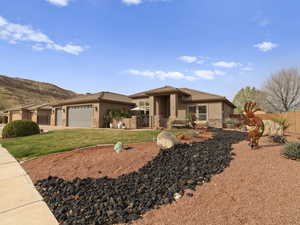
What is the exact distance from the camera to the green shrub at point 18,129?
1175 cm

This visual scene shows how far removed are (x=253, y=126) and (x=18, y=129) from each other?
51.4 ft

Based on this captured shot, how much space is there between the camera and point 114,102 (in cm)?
1839

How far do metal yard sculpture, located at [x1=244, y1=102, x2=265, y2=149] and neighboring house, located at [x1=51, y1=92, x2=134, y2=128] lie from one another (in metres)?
14.6

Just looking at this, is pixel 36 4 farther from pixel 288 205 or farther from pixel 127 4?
pixel 288 205

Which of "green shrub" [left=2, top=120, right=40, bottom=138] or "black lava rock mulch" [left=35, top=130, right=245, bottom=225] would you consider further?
"green shrub" [left=2, top=120, right=40, bottom=138]

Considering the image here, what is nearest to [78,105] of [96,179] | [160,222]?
[96,179]

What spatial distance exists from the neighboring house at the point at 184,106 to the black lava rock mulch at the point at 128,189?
9635mm

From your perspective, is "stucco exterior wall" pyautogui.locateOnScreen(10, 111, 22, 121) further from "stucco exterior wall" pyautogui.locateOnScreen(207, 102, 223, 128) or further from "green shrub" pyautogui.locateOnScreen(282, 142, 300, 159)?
"green shrub" pyautogui.locateOnScreen(282, 142, 300, 159)

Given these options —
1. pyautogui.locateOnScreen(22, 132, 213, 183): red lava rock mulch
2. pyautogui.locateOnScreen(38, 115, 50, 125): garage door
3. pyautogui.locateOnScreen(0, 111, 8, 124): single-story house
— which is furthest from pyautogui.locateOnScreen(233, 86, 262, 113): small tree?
pyautogui.locateOnScreen(0, 111, 8, 124): single-story house

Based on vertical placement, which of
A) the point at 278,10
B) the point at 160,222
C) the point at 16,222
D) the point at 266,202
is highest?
the point at 278,10

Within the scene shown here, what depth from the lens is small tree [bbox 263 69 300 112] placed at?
25688mm

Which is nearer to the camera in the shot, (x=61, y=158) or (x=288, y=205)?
(x=288, y=205)

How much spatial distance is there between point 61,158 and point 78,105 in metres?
14.8

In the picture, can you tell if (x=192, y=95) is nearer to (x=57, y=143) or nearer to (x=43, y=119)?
(x=57, y=143)
